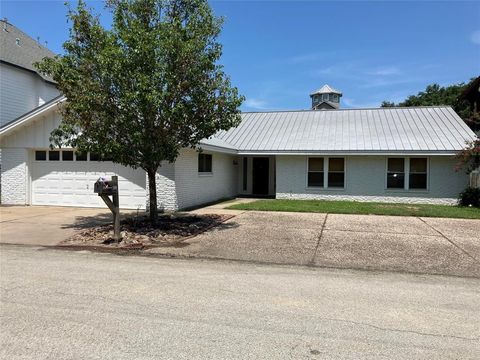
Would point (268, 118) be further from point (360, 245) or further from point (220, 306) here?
point (220, 306)

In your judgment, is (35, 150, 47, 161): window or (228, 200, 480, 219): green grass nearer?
(228, 200, 480, 219): green grass

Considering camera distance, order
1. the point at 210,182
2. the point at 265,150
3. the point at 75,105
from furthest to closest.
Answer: the point at 265,150, the point at 210,182, the point at 75,105

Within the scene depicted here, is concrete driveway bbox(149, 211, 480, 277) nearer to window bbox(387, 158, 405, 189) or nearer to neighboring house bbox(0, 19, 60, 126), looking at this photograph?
window bbox(387, 158, 405, 189)

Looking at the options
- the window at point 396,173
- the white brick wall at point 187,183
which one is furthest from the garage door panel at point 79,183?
the window at point 396,173

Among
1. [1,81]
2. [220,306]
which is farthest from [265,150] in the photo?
[220,306]

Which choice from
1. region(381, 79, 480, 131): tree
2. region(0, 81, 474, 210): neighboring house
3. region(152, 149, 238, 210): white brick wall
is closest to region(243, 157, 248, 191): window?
region(0, 81, 474, 210): neighboring house

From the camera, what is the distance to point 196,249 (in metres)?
9.05

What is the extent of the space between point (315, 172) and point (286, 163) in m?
1.52

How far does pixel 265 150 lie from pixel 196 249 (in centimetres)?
1242

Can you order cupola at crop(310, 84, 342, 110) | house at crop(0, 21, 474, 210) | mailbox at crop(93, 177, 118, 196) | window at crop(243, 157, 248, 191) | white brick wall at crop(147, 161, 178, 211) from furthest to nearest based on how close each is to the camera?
cupola at crop(310, 84, 342, 110)
window at crop(243, 157, 248, 191)
house at crop(0, 21, 474, 210)
white brick wall at crop(147, 161, 178, 211)
mailbox at crop(93, 177, 118, 196)

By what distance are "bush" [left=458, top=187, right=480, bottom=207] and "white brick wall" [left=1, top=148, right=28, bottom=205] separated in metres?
18.9

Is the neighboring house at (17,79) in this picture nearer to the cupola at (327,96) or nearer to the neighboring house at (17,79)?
the neighboring house at (17,79)

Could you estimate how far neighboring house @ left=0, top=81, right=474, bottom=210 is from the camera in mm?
16672

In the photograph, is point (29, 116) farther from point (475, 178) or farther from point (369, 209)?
point (475, 178)
